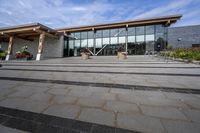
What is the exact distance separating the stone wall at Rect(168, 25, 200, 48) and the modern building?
0.36m

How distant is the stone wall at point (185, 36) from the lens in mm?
20359

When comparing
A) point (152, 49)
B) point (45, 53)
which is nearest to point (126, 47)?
point (152, 49)

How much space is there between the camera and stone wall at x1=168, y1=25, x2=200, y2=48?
20.4m

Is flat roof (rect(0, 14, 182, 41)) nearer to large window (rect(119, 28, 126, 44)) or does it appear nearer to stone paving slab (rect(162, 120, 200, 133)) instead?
large window (rect(119, 28, 126, 44))

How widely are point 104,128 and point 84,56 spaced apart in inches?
570

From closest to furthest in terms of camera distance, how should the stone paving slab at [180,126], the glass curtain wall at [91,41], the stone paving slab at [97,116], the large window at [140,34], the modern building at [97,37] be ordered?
the stone paving slab at [180,126]
the stone paving slab at [97,116]
the modern building at [97,37]
the large window at [140,34]
the glass curtain wall at [91,41]

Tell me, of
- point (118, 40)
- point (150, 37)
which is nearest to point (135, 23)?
point (150, 37)

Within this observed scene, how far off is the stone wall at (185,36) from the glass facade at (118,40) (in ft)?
11.3

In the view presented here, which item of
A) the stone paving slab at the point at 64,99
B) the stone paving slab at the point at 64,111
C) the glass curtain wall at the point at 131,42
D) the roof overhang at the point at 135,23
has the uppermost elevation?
the roof overhang at the point at 135,23

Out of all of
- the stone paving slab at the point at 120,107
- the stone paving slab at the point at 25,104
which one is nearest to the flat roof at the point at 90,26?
the stone paving slab at the point at 25,104

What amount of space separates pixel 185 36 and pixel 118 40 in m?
10.3

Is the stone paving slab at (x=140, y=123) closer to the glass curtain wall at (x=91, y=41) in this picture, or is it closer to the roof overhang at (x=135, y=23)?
the roof overhang at (x=135, y=23)

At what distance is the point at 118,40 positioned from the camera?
20328mm

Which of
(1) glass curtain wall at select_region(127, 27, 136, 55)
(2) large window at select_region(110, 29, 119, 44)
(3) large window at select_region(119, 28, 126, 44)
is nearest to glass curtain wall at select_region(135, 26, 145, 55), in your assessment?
(1) glass curtain wall at select_region(127, 27, 136, 55)
